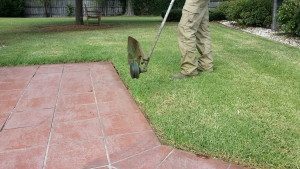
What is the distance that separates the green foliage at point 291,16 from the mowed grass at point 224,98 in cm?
146

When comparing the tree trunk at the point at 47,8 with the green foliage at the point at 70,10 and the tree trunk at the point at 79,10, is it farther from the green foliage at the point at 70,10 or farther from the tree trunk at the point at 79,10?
the tree trunk at the point at 79,10

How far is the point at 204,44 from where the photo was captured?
5246 mm

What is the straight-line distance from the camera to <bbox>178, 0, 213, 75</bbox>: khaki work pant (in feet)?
15.7

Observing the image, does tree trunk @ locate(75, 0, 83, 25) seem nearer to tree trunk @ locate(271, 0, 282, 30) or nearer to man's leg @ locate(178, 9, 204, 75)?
tree trunk @ locate(271, 0, 282, 30)

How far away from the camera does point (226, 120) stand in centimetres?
365

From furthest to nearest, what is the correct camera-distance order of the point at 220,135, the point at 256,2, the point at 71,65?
the point at 256,2, the point at 71,65, the point at 220,135

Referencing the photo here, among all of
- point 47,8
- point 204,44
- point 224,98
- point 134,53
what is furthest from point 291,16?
point 47,8

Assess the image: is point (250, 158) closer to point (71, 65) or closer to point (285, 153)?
point (285, 153)

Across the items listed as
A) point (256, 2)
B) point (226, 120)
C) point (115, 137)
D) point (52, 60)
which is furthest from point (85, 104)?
point (256, 2)

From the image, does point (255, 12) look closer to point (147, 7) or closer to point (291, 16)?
point (291, 16)

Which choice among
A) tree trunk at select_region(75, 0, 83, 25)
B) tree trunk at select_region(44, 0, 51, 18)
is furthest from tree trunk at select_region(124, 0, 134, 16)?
tree trunk at select_region(75, 0, 83, 25)

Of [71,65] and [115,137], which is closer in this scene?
[115,137]

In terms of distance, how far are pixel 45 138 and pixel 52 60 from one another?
3.43 metres

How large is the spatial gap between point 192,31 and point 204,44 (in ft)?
1.53
